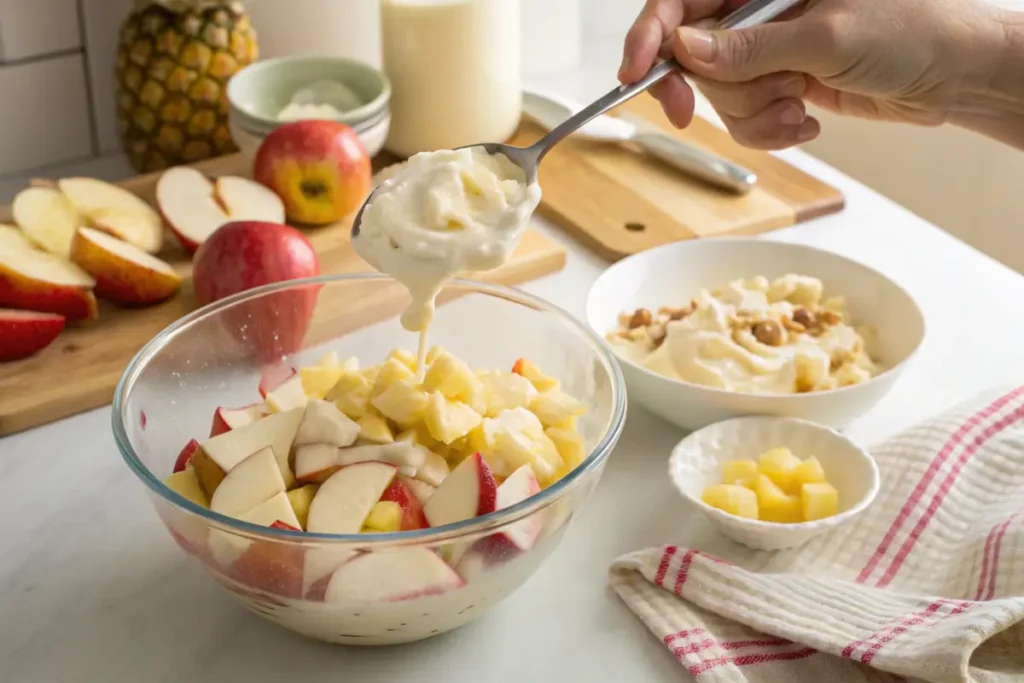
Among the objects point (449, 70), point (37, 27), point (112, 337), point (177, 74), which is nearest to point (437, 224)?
point (112, 337)

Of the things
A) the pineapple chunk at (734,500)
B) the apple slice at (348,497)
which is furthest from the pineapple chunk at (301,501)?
the pineapple chunk at (734,500)

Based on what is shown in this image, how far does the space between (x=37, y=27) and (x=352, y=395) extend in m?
1.09

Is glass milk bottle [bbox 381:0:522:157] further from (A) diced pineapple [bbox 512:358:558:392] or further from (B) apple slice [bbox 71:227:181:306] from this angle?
(A) diced pineapple [bbox 512:358:558:392]

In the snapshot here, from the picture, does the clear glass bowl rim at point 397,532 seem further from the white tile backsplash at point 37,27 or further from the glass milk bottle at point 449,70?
the white tile backsplash at point 37,27

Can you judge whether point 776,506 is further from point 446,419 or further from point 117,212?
point 117,212

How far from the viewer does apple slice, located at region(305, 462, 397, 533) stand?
82 cm

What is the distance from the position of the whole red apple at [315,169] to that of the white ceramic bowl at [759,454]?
0.68 m

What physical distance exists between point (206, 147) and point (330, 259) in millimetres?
428

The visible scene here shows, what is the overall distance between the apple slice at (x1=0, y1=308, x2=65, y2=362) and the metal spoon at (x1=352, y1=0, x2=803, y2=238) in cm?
38

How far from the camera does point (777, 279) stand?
1.29 metres

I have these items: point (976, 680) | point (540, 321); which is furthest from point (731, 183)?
point (976, 680)

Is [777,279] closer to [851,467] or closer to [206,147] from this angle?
[851,467]

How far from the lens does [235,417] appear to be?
0.99 m

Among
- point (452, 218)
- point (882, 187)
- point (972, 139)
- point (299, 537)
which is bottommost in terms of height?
point (882, 187)
